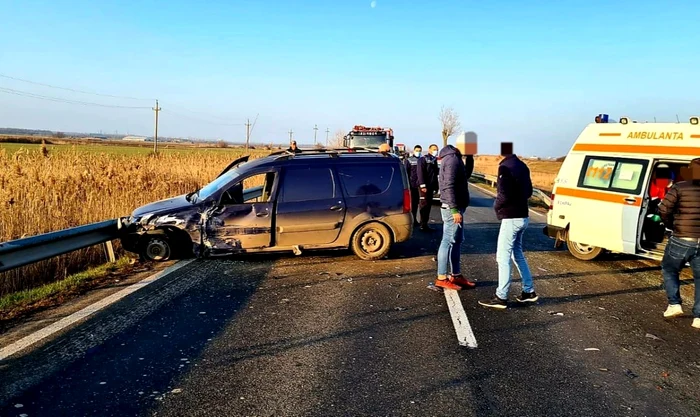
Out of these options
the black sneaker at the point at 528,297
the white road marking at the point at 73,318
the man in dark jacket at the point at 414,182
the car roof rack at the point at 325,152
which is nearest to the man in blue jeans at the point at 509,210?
the black sneaker at the point at 528,297

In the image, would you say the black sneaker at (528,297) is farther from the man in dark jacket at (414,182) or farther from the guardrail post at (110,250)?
the guardrail post at (110,250)

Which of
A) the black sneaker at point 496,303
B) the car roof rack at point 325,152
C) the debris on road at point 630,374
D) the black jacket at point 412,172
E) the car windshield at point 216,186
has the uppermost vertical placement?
the car roof rack at point 325,152

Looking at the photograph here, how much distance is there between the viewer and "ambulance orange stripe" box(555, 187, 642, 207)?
25.7 feet

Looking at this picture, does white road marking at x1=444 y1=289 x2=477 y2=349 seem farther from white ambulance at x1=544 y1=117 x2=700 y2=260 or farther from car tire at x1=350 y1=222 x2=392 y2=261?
white ambulance at x1=544 y1=117 x2=700 y2=260

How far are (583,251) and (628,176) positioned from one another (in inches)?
57.6

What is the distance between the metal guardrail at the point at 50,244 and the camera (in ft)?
18.8

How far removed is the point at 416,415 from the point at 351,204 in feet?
17.1

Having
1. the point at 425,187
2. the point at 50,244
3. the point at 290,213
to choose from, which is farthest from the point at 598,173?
the point at 50,244

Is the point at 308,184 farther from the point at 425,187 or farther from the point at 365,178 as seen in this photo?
the point at 425,187

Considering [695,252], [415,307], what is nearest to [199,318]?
[415,307]

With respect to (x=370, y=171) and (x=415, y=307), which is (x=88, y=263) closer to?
(x=370, y=171)

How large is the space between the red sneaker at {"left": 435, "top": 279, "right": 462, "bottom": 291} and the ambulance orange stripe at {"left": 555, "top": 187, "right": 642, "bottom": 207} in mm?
3272

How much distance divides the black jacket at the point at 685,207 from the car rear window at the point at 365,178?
412 centimetres

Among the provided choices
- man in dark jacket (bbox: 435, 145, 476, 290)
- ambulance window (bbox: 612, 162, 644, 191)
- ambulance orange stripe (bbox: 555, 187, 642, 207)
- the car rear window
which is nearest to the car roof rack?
the car rear window
